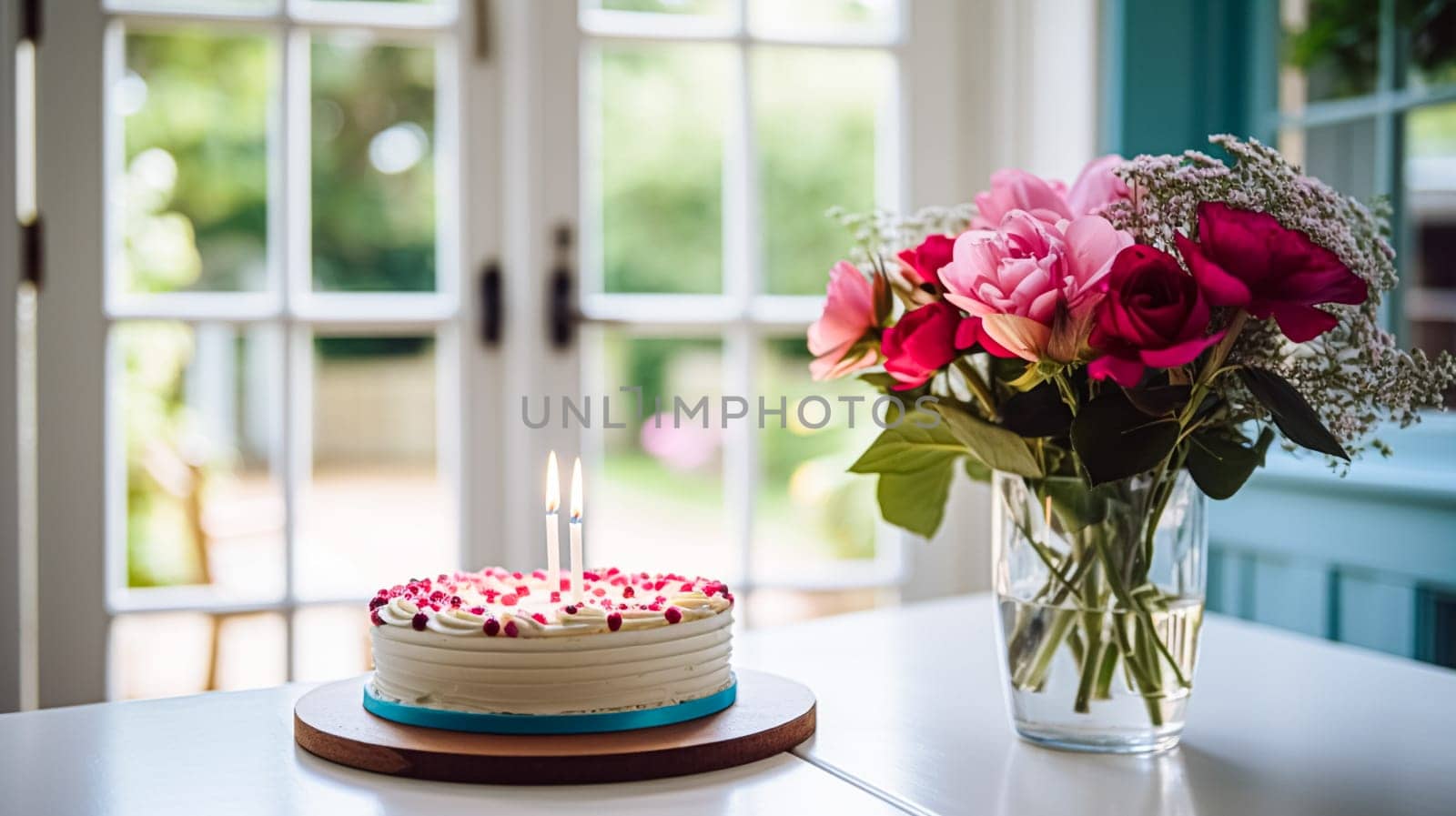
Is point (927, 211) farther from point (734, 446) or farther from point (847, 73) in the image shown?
point (847, 73)

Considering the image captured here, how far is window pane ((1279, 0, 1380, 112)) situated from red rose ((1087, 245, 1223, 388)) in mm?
1269

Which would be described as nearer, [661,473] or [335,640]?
[335,640]

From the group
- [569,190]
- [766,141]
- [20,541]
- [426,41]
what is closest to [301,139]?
[426,41]

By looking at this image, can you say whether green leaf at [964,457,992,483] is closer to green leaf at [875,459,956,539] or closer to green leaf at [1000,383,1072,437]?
green leaf at [875,459,956,539]

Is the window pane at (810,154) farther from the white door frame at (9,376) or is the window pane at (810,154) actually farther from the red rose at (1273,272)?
the red rose at (1273,272)

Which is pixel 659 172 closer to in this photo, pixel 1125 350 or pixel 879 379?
pixel 879 379

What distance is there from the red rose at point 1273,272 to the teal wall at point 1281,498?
36.5 inches

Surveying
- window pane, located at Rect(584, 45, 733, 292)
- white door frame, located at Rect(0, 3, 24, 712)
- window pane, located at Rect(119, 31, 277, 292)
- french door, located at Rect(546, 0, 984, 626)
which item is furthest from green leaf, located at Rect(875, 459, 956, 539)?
window pane, located at Rect(119, 31, 277, 292)

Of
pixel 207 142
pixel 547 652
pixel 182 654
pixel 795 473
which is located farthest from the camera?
pixel 795 473

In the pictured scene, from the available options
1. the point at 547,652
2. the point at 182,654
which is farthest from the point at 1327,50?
the point at 182,654

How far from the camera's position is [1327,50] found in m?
1.87

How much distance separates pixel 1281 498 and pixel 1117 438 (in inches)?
43.2

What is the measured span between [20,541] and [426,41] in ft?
3.04

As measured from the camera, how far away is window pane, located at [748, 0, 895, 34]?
82.4 inches
